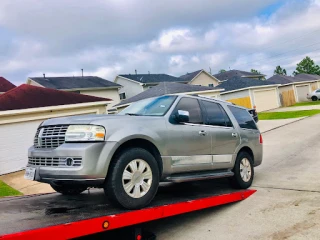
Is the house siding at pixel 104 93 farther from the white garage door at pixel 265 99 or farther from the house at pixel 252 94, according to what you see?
the white garage door at pixel 265 99

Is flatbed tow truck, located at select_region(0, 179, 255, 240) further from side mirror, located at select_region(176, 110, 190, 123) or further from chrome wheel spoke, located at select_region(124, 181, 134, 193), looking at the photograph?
side mirror, located at select_region(176, 110, 190, 123)

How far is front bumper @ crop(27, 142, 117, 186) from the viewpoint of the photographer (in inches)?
137

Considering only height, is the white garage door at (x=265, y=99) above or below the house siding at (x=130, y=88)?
below

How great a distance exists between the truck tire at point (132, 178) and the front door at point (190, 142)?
0.51m

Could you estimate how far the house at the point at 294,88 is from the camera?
4103 centimetres

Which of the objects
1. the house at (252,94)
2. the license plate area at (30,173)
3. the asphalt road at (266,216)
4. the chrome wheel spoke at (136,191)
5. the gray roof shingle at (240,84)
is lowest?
the asphalt road at (266,216)

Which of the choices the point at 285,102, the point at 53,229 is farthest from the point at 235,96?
the point at 53,229

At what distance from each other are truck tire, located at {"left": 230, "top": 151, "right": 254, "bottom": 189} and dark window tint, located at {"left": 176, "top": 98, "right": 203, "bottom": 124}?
1.42 metres

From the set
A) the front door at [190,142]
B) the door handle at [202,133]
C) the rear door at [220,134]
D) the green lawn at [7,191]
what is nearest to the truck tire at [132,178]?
the front door at [190,142]

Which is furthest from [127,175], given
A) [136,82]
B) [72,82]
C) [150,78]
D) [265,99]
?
[150,78]

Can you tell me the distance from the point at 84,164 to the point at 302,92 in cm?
4934

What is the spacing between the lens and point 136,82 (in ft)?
132

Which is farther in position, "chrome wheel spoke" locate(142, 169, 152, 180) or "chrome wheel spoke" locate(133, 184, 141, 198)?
"chrome wheel spoke" locate(142, 169, 152, 180)

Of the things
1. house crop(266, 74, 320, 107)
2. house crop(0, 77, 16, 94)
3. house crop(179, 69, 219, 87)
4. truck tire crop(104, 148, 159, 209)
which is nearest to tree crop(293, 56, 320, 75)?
house crop(266, 74, 320, 107)
